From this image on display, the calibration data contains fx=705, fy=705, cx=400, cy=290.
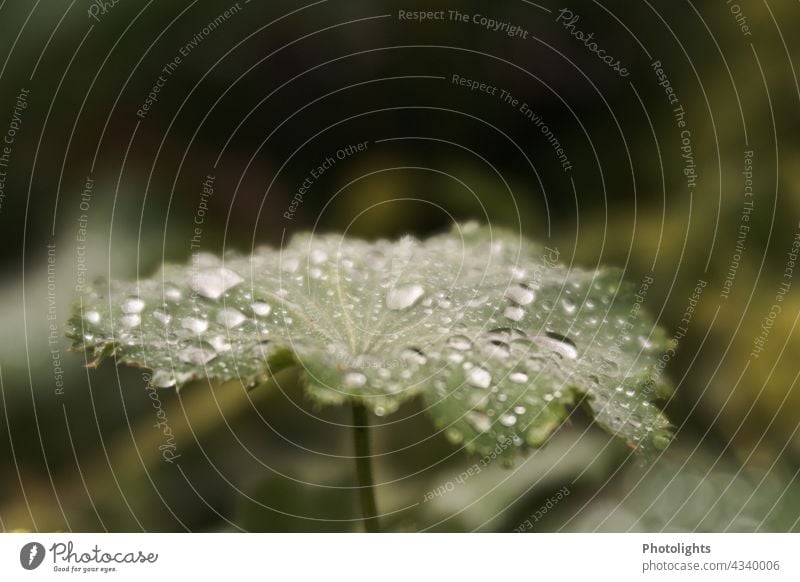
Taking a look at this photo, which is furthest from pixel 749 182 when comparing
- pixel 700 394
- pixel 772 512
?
pixel 772 512

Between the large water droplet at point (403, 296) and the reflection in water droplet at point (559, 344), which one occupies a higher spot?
the large water droplet at point (403, 296)

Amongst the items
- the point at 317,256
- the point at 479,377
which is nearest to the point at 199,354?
the point at 317,256

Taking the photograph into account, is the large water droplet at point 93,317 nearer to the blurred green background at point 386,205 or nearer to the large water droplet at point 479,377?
the blurred green background at point 386,205

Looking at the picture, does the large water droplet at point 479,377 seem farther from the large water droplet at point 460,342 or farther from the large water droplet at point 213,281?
the large water droplet at point 213,281

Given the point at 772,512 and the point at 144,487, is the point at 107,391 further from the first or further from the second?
the point at 772,512

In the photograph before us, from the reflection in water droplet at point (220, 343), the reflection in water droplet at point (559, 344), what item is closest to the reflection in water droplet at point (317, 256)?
the reflection in water droplet at point (220, 343)

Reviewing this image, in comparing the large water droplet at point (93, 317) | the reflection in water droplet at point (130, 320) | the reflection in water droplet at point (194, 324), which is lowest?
the reflection in water droplet at point (194, 324)
